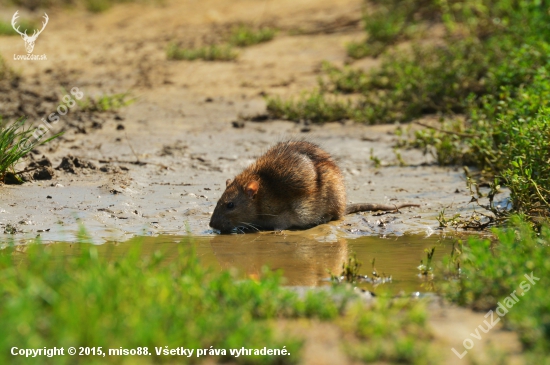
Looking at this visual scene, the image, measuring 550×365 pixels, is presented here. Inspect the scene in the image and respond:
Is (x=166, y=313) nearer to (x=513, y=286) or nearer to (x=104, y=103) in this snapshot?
(x=513, y=286)

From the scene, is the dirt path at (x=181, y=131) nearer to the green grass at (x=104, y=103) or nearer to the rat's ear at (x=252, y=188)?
the green grass at (x=104, y=103)

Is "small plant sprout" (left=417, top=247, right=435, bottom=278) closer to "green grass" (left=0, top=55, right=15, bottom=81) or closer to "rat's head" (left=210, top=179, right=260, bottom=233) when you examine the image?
"rat's head" (left=210, top=179, right=260, bottom=233)

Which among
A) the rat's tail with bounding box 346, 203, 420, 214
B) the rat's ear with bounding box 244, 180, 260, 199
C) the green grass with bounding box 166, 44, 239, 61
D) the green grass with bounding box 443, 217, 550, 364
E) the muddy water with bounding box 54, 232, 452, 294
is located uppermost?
the green grass with bounding box 443, 217, 550, 364

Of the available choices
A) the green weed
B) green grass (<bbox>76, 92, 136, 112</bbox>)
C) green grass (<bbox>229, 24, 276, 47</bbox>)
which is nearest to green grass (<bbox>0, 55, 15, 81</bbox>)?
green grass (<bbox>76, 92, 136, 112</bbox>)

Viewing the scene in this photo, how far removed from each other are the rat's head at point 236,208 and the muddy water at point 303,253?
0.18 meters

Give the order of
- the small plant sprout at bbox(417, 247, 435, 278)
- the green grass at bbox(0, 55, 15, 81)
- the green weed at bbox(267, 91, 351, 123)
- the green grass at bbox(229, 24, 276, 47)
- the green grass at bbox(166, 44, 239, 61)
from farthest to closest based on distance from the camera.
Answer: the green grass at bbox(229, 24, 276, 47)
the green grass at bbox(166, 44, 239, 61)
the green grass at bbox(0, 55, 15, 81)
the green weed at bbox(267, 91, 351, 123)
the small plant sprout at bbox(417, 247, 435, 278)

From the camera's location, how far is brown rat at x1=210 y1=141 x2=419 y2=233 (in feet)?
25.1

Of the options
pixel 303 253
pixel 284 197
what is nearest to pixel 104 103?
pixel 284 197

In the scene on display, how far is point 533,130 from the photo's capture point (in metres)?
7.16

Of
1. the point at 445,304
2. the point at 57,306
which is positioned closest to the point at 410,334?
the point at 445,304

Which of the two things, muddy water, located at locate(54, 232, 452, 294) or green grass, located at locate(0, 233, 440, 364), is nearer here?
green grass, located at locate(0, 233, 440, 364)

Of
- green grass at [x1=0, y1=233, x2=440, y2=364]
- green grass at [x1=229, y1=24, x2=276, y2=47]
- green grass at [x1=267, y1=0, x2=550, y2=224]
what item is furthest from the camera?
green grass at [x1=229, y1=24, x2=276, y2=47]

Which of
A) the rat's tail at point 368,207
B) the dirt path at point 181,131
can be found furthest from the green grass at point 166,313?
the rat's tail at point 368,207

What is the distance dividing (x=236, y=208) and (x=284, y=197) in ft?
1.62
